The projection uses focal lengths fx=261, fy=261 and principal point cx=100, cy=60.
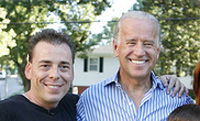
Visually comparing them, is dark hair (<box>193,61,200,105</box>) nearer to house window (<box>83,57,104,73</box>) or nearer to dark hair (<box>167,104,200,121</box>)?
dark hair (<box>167,104,200,121</box>)

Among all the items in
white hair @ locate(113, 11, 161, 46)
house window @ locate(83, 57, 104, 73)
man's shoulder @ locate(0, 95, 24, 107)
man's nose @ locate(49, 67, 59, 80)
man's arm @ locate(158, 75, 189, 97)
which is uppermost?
white hair @ locate(113, 11, 161, 46)

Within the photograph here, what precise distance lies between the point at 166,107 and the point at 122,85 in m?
0.53

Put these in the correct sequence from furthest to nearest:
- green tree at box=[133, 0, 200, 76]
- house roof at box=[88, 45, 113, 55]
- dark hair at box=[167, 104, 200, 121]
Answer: house roof at box=[88, 45, 113, 55] → green tree at box=[133, 0, 200, 76] → dark hair at box=[167, 104, 200, 121]

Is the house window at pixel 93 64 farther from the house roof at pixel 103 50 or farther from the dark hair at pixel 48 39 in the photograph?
the dark hair at pixel 48 39

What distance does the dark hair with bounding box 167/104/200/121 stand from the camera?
2387 millimetres

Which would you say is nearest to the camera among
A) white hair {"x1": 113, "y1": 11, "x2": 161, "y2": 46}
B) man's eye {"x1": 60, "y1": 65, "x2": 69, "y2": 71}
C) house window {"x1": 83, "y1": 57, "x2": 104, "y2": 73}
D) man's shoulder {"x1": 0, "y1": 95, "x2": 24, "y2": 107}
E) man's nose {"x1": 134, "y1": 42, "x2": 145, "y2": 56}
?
man's shoulder {"x1": 0, "y1": 95, "x2": 24, "y2": 107}

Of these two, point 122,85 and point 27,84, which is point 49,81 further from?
point 27,84

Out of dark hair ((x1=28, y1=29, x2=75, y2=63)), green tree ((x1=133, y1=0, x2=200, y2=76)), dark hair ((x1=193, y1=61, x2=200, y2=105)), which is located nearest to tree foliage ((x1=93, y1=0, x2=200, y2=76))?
green tree ((x1=133, y1=0, x2=200, y2=76))

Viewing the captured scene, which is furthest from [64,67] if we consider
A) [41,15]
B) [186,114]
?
[41,15]

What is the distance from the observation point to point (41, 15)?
1170 cm

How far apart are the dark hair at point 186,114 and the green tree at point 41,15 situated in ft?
27.7

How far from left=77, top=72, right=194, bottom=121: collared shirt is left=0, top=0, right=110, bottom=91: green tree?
7904 millimetres

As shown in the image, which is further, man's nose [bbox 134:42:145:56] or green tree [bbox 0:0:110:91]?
green tree [bbox 0:0:110:91]

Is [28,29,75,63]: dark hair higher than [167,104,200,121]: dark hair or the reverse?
higher
